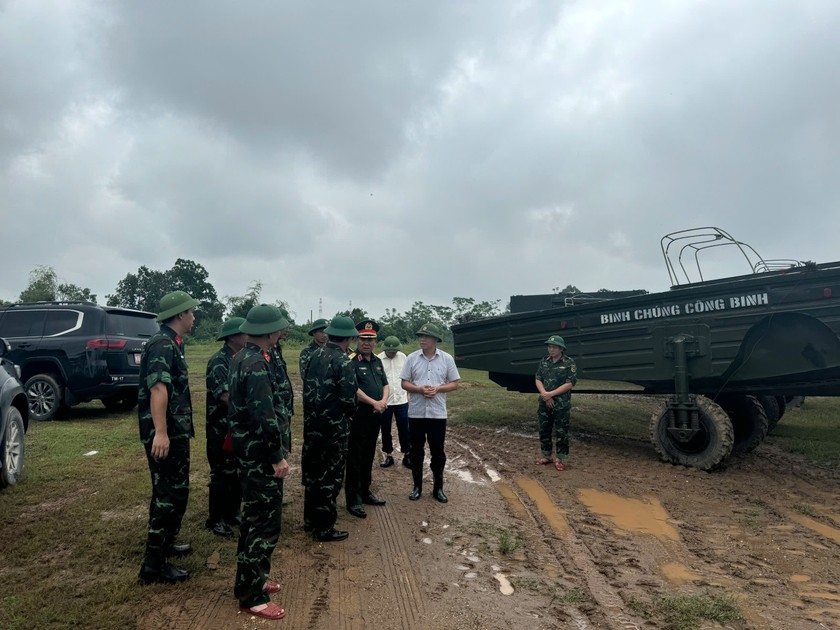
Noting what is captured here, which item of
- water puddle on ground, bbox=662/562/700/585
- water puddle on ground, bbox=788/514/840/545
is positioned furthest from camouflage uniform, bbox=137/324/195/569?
water puddle on ground, bbox=788/514/840/545

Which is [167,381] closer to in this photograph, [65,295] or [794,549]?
[794,549]

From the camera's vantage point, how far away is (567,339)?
7.84 meters

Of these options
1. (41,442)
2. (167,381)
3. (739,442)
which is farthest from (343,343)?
(739,442)

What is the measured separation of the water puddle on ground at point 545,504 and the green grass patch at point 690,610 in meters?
1.23

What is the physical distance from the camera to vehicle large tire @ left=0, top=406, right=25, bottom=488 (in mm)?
5004

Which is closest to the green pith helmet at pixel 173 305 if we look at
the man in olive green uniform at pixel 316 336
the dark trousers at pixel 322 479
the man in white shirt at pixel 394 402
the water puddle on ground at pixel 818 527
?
the dark trousers at pixel 322 479

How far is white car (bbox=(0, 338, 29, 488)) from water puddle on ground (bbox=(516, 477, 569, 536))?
14.9 feet

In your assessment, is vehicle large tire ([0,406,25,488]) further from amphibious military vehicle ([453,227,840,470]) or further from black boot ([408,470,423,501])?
amphibious military vehicle ([453,227,840,470])

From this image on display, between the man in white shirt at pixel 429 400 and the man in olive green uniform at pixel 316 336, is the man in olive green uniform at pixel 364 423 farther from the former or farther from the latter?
the man in olive green uniform at pixel 316 336

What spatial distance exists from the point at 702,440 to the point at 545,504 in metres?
2.55

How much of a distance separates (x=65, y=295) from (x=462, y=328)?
37.8 meters

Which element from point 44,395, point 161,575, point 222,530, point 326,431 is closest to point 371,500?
point 326,431

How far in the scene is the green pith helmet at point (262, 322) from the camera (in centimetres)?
336

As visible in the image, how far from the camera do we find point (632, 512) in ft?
17.1
